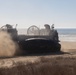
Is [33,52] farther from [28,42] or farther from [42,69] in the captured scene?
[42,69]

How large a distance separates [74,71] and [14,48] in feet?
28.7

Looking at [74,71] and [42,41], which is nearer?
[74,71]

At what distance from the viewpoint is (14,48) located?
2027 cm

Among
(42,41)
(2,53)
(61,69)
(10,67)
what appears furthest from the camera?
(42,41)

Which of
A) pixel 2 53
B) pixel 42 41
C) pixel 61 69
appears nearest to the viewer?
pixel 61 69

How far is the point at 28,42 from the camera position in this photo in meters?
20.0

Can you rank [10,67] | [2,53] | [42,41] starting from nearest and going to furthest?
[10,67] < [2,53] < [42,41]

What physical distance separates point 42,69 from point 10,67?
1.57 metres

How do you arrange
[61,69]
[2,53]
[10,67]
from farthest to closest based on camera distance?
1. [2,53]
2. [61,69]
3. [10,67]

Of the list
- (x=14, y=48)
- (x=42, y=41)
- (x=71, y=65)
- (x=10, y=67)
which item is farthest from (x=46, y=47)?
(x=10, y=67)

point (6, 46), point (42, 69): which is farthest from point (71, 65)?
point (6, 46)

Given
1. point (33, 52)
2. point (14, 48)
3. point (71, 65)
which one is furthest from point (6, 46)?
point (71, 65)

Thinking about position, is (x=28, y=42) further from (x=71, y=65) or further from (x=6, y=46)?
(x=71, y=65)

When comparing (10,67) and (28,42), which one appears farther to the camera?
(28,42)
